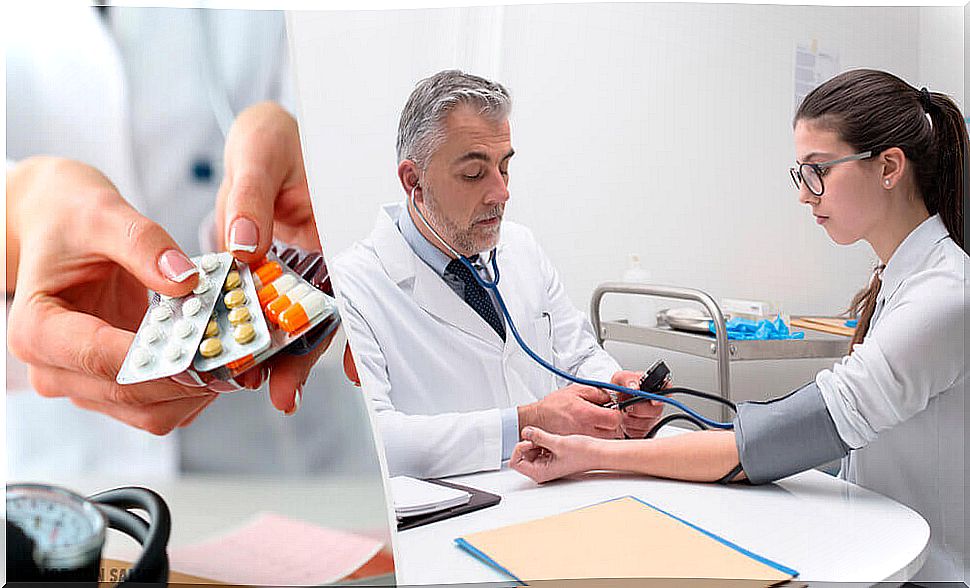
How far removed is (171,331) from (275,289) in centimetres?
11

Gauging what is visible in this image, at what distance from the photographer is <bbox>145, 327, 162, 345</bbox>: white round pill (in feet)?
2.64

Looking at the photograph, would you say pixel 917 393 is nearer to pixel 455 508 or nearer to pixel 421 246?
pixel 455 508

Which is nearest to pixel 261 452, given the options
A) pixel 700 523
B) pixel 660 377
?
pixel 700 523

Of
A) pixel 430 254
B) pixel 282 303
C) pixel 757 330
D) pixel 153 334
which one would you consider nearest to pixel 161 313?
pixel 153 334

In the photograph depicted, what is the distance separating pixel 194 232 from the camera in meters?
0.85

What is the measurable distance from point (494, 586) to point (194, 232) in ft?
1.58

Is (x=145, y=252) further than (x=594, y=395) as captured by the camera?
No

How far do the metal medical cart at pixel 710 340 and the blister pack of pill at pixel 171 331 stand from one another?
23.6 inches

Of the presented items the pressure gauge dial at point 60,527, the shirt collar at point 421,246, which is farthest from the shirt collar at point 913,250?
the pressure gauge dial at point 60,527

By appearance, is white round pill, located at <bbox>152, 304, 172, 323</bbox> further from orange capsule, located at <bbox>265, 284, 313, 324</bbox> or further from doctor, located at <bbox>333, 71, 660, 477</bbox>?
doctor, located at <bbox>333, 71, 660, 477</bbox>

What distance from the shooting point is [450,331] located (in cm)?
121

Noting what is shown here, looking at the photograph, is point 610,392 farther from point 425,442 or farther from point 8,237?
point 8,237

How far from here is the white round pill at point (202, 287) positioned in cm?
82

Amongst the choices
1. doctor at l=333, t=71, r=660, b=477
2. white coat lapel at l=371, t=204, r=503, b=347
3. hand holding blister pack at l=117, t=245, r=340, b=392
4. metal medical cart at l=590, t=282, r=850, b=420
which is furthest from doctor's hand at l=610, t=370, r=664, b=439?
hand holding blister pack at l=117, t=245, r=340, b=392
